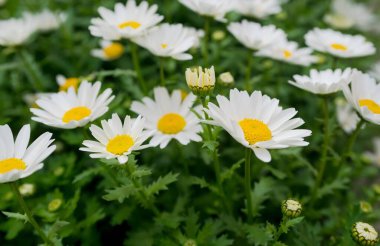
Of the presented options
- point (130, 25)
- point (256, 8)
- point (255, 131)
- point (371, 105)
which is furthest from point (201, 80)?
point (256, 8)

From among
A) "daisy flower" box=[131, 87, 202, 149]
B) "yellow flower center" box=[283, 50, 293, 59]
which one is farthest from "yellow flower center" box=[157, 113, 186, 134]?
"yellow flower center" box=[283, 50, 293, 59]

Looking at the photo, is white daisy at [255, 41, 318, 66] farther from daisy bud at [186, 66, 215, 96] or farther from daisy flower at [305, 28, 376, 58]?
daisy bud at [186, 66, 215, 96]

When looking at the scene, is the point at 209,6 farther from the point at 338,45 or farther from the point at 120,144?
the point at 120,144

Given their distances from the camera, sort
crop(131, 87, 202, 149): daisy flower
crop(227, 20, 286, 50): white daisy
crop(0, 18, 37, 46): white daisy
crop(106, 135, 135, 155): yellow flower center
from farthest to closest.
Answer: crop(0, 18, 37, 46): white daisy, crop(227, 20, 286, 50): white daisy, crop(131, 87, 202, 149): daisy flower, crop(106, 135, 135, 155): yellow flower center

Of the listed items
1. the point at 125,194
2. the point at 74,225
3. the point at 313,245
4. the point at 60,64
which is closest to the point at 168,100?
the point at 125,194

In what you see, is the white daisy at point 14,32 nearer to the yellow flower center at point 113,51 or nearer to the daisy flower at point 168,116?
the yellow flower center at point 113,51

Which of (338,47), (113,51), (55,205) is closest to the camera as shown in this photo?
(55,205)
